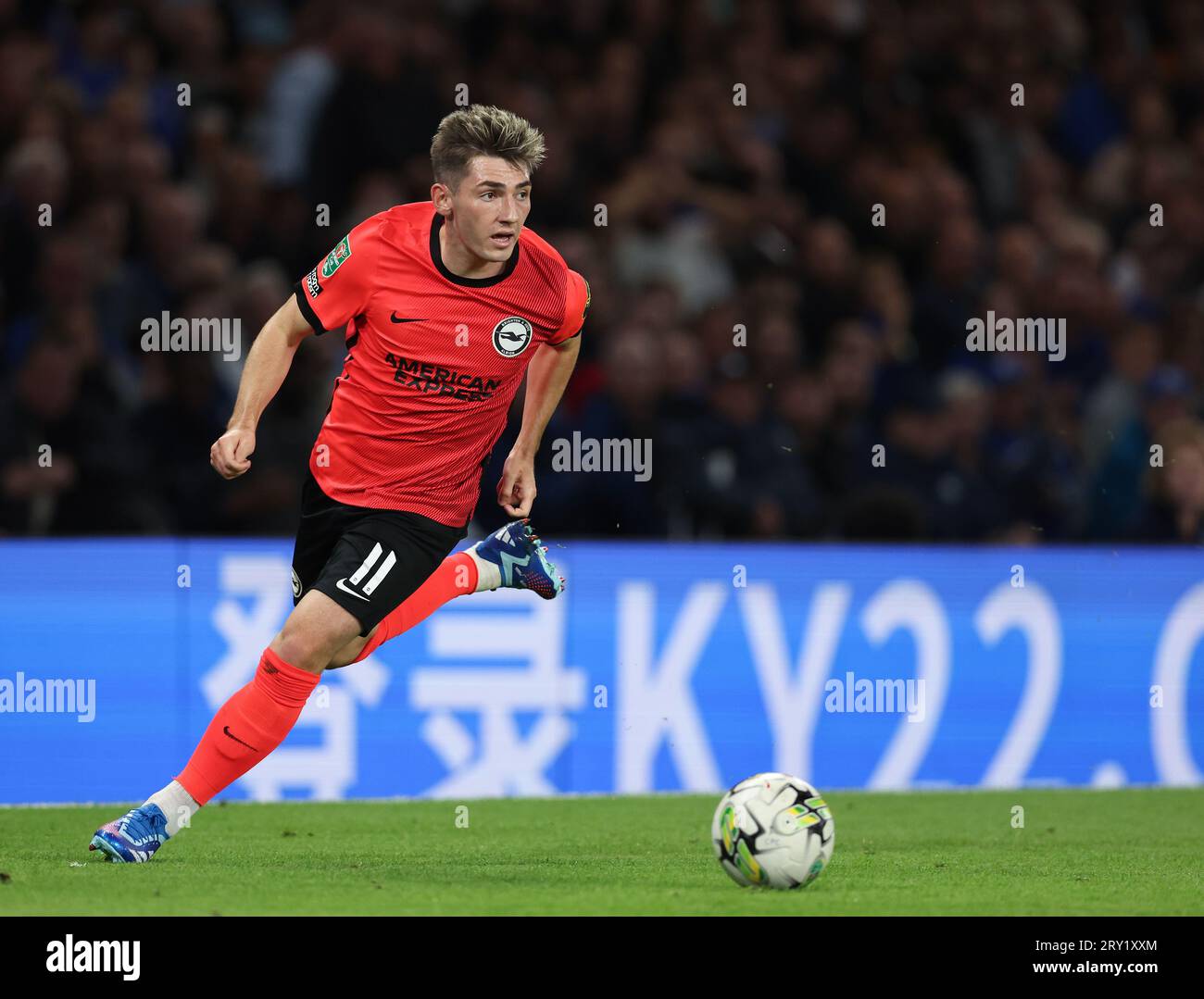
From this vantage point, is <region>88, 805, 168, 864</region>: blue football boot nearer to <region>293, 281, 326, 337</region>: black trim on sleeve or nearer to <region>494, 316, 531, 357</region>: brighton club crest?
<region>293, 281, 326, 337</region>: black trim on sleeve

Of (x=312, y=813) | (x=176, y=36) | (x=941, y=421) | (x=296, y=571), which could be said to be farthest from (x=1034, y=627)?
(x=176, y=36)

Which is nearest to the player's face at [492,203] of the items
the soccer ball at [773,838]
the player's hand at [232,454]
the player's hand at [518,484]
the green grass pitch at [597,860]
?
the player's hand at [518,484]

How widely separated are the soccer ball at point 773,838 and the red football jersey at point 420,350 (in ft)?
4.67

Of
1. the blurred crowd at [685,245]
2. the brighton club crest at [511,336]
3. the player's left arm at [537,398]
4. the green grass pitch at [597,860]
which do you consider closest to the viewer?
the green grass pitch at [597,860]

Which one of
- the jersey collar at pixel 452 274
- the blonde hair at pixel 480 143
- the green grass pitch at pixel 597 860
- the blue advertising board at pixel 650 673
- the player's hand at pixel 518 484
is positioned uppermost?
the blonde hair at pixel 480 143

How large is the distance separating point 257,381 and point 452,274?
0.72m

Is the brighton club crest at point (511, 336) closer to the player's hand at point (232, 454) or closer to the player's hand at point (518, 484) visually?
the player's hand at point (518, 484)

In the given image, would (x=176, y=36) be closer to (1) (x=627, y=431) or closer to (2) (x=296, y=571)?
(1) (x=627, y=431)

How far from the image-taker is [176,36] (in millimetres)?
10922

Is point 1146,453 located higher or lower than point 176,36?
lower

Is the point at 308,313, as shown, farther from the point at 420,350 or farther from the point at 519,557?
the point at 519,557

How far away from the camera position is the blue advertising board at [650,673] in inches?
351

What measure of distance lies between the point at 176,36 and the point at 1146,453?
5570 millimetres

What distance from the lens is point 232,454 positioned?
5945 mm
